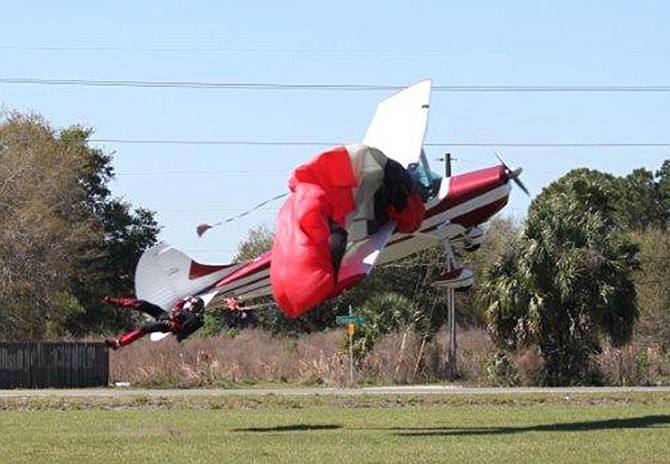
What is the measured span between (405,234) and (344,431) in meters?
4.27

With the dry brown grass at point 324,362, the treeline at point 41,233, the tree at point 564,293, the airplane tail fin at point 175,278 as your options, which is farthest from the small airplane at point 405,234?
the treeline at point 41,233

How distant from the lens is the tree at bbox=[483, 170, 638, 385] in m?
50.2

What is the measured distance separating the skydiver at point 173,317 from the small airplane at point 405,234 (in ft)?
1.39

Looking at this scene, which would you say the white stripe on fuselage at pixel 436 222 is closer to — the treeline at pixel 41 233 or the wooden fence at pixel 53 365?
the wooden fence at pixel 53 365

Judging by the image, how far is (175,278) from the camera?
32.5 m

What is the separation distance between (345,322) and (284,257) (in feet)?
86.3

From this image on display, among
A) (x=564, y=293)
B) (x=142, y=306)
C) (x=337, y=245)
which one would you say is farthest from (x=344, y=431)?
(x=564, y=293)

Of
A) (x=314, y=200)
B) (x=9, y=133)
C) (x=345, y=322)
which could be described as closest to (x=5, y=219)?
(x=9, y=133)

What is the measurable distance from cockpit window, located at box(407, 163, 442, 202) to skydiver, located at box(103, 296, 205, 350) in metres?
5.02

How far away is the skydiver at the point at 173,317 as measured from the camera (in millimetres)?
31469

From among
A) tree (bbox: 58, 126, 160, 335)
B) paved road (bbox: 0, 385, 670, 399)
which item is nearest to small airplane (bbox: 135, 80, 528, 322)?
paved road (bbox: 0, 385, 670, 399)

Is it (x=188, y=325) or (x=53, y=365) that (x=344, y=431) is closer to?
(x=188, y=325)

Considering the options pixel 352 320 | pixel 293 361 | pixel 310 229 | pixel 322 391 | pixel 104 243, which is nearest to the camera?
pixel 310 229

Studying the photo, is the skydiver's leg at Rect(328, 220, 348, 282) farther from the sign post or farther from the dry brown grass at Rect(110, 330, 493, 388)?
the dry brown grass at Rect(110, 330, 493, 388)
